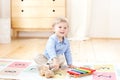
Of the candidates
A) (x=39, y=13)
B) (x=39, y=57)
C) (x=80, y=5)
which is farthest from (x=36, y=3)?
(x=39, y=57)

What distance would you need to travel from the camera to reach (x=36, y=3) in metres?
2.99

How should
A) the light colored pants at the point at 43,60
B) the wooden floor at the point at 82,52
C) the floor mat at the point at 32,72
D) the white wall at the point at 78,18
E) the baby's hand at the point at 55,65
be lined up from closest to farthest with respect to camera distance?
the floor mat at the point at 32,72 < the baby's hand at the point at 55,65 < the light colored pants at the point at 43,60 < the wooden floor at the point at 82,52 < the white wall at the point at 78,18

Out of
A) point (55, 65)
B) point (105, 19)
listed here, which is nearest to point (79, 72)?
point (55, 65)

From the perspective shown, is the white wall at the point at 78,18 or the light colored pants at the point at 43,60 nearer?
the light colored pants at the point at 43,60

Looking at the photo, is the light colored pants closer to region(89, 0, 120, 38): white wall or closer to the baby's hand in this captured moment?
the baby's hand

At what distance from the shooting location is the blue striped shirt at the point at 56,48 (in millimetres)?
1551

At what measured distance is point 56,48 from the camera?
160 cm

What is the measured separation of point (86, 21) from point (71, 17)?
8.3 inches

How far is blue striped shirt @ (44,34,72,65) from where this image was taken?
155cm

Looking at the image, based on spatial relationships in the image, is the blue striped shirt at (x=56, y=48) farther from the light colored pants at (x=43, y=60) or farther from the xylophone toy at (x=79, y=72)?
the xylophone toy at (x=79, y=72)

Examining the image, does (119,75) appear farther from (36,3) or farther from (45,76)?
(36,3)

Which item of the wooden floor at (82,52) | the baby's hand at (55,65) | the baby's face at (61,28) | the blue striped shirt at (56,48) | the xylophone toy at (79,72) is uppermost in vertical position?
the baby's face at (61,28)

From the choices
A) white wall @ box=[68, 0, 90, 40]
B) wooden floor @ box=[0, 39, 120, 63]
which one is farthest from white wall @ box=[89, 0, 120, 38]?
wooden floor @ box=[0, 39, 120, 63]

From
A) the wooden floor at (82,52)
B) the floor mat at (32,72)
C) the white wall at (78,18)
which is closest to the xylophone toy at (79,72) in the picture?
the floor mat at (32,72)
